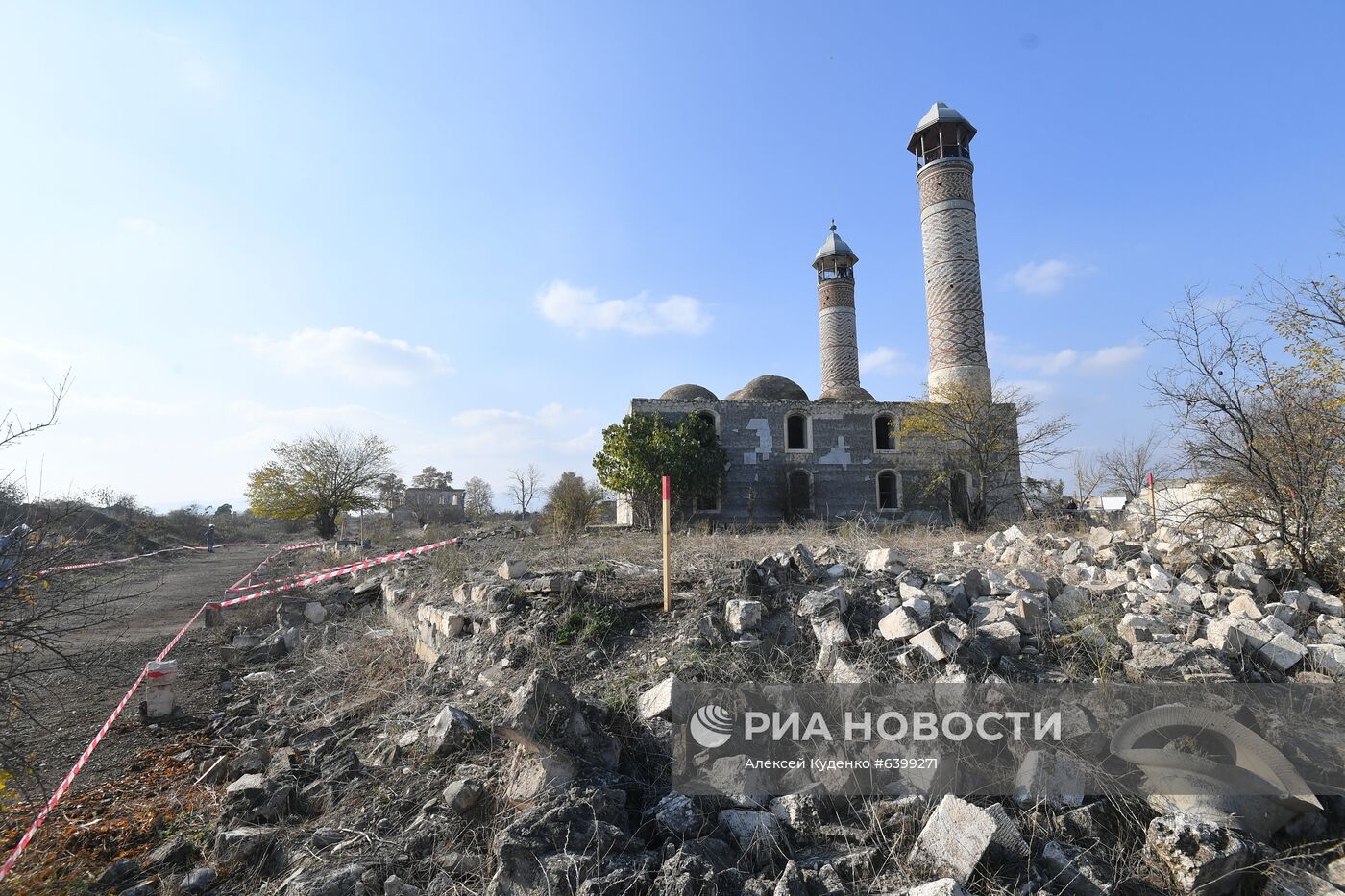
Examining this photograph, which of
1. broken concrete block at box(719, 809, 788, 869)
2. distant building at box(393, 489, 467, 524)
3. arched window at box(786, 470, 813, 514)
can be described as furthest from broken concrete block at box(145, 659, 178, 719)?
distant building at box(393, 489, 467, 524)

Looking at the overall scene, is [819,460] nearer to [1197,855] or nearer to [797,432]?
[797,432]

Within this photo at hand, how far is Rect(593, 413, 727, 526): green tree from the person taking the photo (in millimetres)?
17062

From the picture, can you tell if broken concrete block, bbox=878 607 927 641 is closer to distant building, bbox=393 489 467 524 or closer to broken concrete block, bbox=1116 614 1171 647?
broken concrete block, bbox=1116 614 1171 647

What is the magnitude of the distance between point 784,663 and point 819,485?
15.4 metres

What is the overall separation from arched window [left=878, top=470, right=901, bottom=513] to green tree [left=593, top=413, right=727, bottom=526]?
4.96 m

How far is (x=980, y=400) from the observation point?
55.1ft

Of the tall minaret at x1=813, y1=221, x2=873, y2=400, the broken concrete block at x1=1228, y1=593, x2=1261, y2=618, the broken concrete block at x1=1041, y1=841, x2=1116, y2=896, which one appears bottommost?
the broken concrete block at x1=1041, y1=841, x2=1116, y2=896

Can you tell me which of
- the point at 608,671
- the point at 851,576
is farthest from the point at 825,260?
the point at 608,671

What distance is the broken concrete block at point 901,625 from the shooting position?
4.03 m

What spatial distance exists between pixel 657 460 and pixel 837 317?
1020 centimetres

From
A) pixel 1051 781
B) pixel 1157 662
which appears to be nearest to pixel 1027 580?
pixel 1157 662

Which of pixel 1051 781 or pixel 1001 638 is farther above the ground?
pixel 1001 638

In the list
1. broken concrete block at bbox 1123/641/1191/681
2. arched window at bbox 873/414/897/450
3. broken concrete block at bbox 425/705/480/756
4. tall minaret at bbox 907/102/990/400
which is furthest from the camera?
arched window at bbox 873/414/897/450

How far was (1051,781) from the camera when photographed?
9.81 feet
